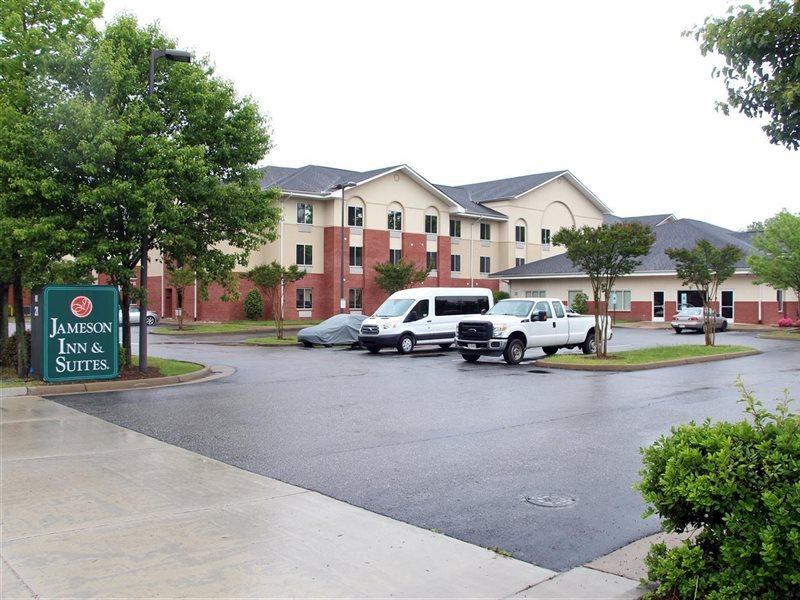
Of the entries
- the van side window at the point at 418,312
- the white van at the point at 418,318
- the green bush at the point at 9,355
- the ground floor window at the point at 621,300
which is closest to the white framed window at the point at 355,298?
the ground floor window at the point at 621,300

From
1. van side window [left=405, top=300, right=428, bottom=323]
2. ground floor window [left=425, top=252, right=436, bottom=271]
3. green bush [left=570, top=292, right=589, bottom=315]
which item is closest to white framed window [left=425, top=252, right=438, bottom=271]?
ground floor window [left=425, top=252, right=436, bottom=271]

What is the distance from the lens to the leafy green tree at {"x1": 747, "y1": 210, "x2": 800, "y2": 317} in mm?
36094

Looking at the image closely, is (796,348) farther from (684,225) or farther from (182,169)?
(684,225)

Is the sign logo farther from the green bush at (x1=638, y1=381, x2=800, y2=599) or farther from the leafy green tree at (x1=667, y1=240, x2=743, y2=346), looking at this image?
the leafy green tree at (x1=667, y1=240, x2=743, y2=346)

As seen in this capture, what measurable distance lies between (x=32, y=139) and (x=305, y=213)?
111 ft

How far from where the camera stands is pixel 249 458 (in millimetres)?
8328

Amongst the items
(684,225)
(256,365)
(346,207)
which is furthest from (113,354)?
(684,225)

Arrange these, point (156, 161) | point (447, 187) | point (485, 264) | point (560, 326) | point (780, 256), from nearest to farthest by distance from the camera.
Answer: point (156, 161) < point (560, 326) < point (780, 256) < point (485, 264) < point (447, 187)

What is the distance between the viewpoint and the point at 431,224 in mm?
54562

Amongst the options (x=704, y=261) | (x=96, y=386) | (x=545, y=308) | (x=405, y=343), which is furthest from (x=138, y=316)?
(x=704, y=261)

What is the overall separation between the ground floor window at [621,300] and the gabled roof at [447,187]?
1284 cm

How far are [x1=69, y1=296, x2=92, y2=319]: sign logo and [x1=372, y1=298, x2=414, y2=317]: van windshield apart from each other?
1162 cm

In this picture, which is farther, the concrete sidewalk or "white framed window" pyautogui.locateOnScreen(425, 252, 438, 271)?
"white framed window" pyautogui.locateOnScreen(425, 252, 438, 271)

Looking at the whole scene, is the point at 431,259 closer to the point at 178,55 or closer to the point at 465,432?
the point at 178,55
